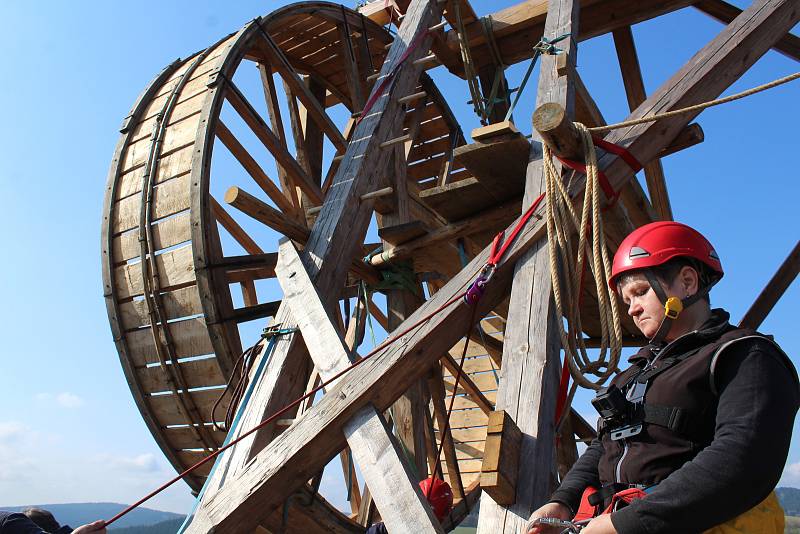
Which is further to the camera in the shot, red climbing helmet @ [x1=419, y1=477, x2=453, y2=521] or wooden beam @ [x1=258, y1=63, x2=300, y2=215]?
wooden beam @ [x1=258, y1=63, x2=300, y2=215]

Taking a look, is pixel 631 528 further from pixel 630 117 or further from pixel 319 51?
pixel 319 51

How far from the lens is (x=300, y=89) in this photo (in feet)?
21.6

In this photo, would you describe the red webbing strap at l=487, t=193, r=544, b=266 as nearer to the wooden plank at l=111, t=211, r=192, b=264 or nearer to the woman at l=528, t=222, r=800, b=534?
the woman at l=528, t=222, r=800, b=534

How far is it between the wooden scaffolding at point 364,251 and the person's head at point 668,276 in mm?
903

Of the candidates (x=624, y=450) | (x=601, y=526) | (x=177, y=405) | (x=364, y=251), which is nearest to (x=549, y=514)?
(x=624, y=450)

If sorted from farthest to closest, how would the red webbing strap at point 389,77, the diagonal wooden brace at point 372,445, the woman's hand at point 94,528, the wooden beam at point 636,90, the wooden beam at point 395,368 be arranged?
the wooden beam at point 636,90
the red webbing strap at point 389,77
the wooden beam at point 395,368
the woman's hand at point 94,528
the diagonal wooden brace at point 372,445

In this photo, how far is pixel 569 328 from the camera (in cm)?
307

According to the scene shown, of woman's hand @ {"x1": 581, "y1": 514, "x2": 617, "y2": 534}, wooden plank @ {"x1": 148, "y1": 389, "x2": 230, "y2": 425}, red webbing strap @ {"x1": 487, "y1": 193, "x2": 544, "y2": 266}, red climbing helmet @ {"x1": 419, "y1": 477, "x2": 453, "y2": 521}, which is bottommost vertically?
red climbing helmet @ {"x1": 419, "y1": 477, "x2": 453, "y2": 521}

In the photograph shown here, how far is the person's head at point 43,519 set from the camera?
3725 millimetres

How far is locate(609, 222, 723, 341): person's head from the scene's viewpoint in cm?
196

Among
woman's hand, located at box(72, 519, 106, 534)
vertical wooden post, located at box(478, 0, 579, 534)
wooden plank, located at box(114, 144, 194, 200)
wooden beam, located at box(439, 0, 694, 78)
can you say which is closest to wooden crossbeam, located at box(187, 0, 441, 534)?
woman's hand, located at box(72, 519, 106, 534)

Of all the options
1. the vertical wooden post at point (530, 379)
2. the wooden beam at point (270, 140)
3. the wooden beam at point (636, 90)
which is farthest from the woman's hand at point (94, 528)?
the wooden beam at point (636, 90)

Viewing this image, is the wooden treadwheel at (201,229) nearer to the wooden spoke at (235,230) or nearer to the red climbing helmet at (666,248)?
the wooden spoke at (235,230)

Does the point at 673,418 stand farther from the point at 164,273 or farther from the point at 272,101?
the point at 272,101
